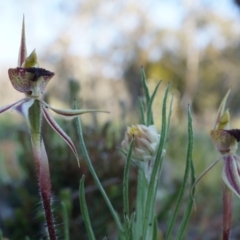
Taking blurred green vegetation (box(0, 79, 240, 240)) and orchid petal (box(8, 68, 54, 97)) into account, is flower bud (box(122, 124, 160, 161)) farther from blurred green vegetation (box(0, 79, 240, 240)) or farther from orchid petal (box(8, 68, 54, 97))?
blurred green vegetation (box(0, 79, 240, 240))

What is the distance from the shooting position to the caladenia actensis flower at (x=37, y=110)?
1.63 feet

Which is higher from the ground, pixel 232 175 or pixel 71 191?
pixel 232 175

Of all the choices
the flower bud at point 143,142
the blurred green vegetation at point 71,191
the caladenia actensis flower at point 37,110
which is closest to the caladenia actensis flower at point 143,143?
the flower bud at point 143,142

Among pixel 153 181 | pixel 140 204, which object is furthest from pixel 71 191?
pixel 153 181

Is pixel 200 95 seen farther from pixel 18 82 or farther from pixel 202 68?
pixel 18 82

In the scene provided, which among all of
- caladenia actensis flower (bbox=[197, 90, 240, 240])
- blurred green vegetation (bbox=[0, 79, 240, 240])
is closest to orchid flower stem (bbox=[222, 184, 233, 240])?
caladenia actensis flower (bbox=[197, 90, 240, 240])

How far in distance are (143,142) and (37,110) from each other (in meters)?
0.16

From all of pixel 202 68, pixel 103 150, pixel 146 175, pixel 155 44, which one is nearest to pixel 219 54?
pixel 202 68

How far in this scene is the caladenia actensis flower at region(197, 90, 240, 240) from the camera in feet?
1.85

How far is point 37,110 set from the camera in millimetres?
500

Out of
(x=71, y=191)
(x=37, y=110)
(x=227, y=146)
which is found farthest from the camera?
(x=71, y=191)

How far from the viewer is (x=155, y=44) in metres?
16.0

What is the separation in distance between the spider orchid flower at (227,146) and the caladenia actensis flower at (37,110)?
0.63ft

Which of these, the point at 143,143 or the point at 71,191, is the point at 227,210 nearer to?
the point at 143,143
